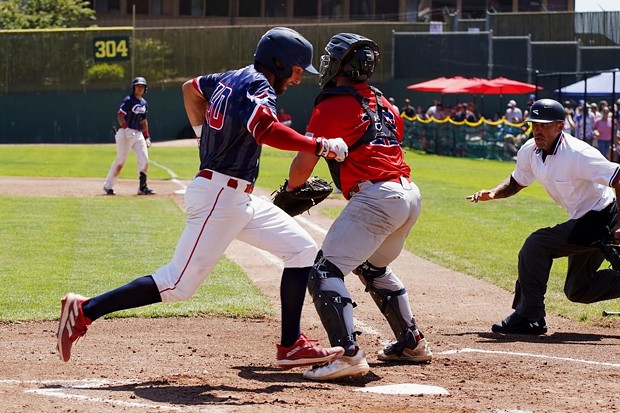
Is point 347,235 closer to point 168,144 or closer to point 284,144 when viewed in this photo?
point 284,144

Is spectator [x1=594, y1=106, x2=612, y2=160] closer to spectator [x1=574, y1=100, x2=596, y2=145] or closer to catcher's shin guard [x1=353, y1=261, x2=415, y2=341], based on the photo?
spectator [x1=574, y1=100, x2=596, y2=145]

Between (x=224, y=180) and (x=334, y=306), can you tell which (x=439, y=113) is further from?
(x=224, y=180)

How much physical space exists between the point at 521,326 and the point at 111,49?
40357 millimetres

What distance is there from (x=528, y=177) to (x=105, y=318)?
3.52 meters

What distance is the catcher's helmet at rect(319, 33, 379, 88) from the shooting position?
21.0 feet

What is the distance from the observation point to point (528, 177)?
27.3 ft

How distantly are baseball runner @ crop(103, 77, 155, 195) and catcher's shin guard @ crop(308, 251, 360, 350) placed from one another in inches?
562

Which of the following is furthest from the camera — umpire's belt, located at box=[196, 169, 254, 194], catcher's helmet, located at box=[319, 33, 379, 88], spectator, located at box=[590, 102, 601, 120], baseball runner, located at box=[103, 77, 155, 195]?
spectator, located at box=[590, 102, 601, 120]

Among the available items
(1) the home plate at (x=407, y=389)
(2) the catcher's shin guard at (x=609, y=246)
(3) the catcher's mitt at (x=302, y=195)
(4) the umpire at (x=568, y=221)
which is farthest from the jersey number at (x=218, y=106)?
(2) the catcher's shin guard at (x=609, y=246)

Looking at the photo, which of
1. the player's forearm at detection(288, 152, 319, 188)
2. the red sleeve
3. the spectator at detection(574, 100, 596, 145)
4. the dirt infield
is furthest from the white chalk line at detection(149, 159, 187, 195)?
the red sleeve

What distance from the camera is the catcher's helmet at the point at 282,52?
20.2 feet

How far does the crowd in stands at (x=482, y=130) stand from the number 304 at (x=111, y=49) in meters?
13.1

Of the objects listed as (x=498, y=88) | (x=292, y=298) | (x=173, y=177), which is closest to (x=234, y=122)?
(x=292, y=298)

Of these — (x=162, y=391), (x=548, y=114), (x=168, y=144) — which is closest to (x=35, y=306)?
(x=162, y=391)
